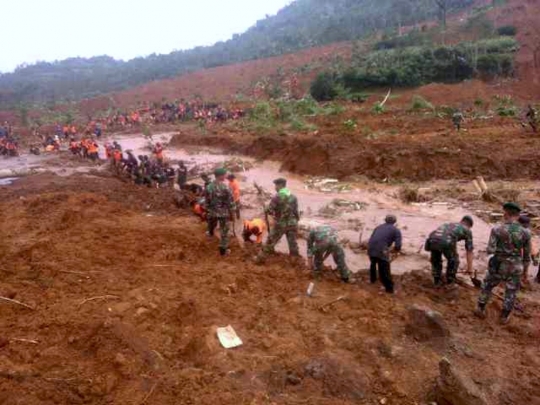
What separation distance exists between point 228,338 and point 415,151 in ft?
38.5

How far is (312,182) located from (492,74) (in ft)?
74.0

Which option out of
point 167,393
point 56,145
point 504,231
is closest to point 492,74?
point 56,145

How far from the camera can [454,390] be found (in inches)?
200

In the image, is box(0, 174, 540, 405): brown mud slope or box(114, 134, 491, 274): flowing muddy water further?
box(114, 134, 491, 274): flowing muddy water

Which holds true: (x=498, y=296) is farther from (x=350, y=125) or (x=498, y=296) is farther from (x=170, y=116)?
(x=170, y=116)

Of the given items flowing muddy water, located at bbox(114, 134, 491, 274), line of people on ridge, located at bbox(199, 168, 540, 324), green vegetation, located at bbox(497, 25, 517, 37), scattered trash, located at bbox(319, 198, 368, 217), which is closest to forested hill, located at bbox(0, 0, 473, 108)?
green vegetation, located at bbox(497, 25, 517, 37)

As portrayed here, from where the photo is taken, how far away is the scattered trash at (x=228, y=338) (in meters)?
Answer: 6.20

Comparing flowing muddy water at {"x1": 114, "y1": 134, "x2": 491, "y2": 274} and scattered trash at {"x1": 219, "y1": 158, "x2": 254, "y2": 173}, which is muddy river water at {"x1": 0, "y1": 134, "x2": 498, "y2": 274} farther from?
scattered trash at {"x1": 219, "y1": 158, "x2": 254, "y2": 173}

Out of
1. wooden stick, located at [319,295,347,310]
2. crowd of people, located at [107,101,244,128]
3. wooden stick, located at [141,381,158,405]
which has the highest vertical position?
crowd of people, located at [107,101,244,128]

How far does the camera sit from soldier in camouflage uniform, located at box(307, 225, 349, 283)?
8117 millimetres

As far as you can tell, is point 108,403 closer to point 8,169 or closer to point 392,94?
point 8,169

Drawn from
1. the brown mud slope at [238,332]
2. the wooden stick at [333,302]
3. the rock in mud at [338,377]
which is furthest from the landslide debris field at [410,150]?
the rock in mud at [338,377]

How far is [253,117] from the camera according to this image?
30.4 metres

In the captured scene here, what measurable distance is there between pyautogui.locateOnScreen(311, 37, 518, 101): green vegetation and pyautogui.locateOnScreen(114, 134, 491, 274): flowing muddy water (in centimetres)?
1841
